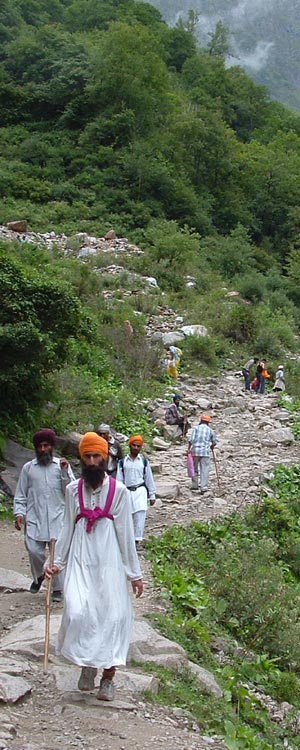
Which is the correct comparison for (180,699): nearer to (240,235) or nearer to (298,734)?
Result: (298,734)

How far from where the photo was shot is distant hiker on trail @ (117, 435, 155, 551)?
7.17 meters

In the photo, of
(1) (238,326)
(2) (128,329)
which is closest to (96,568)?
(2) (128,329)

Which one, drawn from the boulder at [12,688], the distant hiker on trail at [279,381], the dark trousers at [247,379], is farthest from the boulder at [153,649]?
the distant hiker on trail at [279,381]

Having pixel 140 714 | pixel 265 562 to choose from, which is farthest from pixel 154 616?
pixel 265 562

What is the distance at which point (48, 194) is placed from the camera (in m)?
29.3

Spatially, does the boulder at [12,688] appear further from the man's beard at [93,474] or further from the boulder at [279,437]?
the boulder at [279,437]

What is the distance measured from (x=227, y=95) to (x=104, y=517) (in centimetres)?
4803

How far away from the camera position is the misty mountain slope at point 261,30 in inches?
3713

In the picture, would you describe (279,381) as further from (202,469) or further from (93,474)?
(93,474)

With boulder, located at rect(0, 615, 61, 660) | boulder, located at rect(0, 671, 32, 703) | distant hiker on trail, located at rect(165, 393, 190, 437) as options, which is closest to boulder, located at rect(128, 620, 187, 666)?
boulder, located at rect(0, 615, 61, 660)

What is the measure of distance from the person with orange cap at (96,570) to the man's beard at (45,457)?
1.66m

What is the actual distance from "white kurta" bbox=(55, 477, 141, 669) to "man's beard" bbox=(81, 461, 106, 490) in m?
0.04

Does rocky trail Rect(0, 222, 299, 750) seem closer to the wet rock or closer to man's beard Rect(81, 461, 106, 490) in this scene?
the wet rock

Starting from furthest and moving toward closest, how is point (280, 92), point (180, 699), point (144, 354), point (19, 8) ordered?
point (280, 92) → point (19, 8) → point (144, 354) → point (180, 699)
